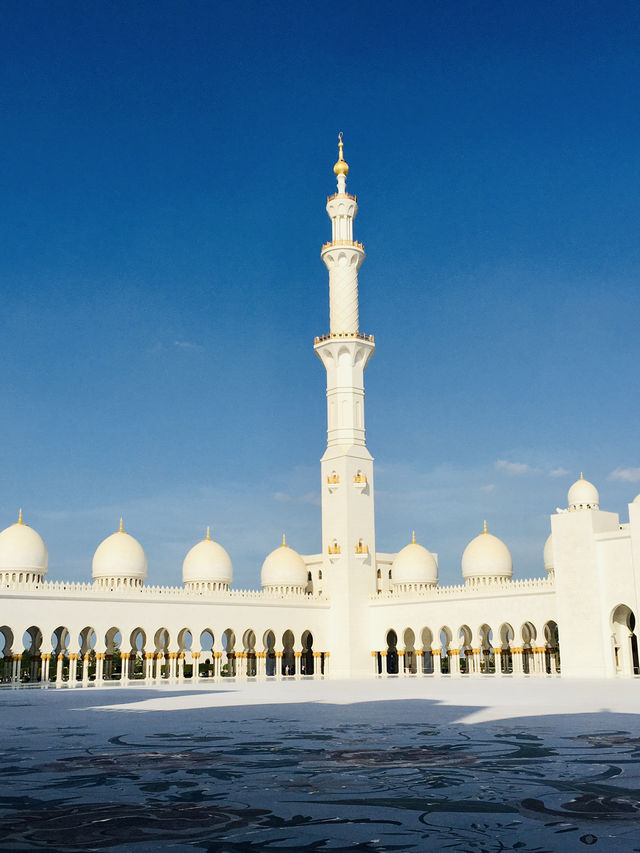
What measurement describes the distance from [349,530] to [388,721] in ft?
112

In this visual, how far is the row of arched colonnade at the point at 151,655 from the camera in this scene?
132 ft

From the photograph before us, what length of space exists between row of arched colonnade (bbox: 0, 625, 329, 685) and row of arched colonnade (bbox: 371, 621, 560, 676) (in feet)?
13.6

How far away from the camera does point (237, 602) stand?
151 ft

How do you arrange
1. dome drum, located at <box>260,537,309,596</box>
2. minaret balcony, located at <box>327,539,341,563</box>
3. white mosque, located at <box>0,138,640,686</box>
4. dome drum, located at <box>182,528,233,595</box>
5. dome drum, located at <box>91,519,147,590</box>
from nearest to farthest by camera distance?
white mosque, located at <box>0,138,640,686</box>
dome drum, located at <box>91,519,147,590</box>
minaret balcony, located at <box>327,539,341,563</box>
dome drum, located at <box>182,528,233,595</box>
dome drum, located at <box>260,537,309,596</box>

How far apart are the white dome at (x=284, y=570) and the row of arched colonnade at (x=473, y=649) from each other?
19.5ft

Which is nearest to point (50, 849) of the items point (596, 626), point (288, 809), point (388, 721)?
point (288, 809)

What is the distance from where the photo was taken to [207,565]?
164ft

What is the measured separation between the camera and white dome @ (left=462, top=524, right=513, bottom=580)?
49.0m

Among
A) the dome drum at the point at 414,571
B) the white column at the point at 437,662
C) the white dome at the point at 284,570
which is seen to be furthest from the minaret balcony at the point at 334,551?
the white column at the point at 437,662

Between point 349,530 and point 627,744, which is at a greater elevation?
point 349,530

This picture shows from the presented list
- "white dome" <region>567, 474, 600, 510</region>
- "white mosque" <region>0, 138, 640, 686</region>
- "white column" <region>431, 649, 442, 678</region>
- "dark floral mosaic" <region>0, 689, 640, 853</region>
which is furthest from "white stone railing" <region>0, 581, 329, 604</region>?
"dark floral mosaic" <region>0, 689, 640, 853</region>

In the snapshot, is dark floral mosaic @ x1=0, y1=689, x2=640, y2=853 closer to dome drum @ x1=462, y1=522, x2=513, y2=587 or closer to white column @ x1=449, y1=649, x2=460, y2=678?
white column @ x1=449, y1=649, x2=460, y2=678

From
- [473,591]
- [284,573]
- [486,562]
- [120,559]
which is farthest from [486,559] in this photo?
[120,559]

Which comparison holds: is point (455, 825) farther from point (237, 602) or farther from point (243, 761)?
point (237, 602)
